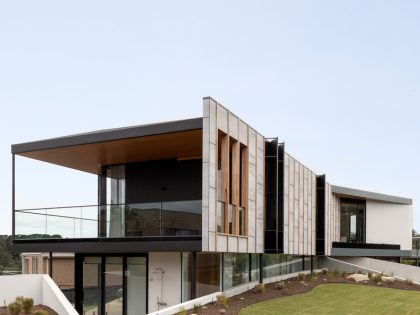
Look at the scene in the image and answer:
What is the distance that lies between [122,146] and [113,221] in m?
2.74

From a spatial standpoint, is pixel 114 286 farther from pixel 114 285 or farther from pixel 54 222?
pixel 54 222

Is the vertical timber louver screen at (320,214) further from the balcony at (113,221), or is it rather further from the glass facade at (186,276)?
the balcony at (113,221)

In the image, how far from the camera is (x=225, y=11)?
22.5 meters

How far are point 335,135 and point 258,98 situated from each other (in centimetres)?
693

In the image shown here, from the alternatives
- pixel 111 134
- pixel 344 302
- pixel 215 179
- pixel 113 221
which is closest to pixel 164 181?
pixel 113 221

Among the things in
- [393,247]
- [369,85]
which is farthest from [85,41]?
[393,247]

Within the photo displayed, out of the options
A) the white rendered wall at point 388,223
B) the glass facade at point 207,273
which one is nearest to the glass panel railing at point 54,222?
the glass facade at point 207,273

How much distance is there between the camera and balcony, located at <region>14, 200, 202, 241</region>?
1822 centimetres

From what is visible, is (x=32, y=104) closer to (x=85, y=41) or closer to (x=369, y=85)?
(x=85, y=41)

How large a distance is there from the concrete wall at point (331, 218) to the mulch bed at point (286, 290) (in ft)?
10.3

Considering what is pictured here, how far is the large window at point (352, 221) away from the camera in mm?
38531

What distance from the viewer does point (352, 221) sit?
129 feet

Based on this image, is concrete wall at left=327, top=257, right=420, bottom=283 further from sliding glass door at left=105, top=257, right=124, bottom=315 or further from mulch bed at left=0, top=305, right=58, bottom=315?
mulch bed at left=0, top=305, right=58, bottom=315

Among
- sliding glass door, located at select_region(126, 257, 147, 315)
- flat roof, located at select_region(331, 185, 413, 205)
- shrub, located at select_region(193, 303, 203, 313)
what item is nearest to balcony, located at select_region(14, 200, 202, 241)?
sliding glass door, located at select_region(126, 257, 147, 315)
